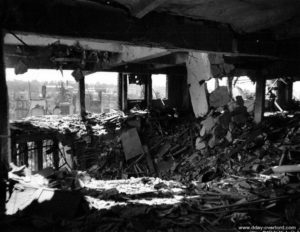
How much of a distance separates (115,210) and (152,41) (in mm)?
2519

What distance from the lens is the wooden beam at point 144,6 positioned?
9.98 ft

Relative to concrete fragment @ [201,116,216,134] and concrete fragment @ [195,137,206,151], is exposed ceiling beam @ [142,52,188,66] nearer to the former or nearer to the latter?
concrete fragment @ [201,116,216,134]

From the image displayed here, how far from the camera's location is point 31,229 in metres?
2.85

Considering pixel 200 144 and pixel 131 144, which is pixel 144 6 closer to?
pixel 200 144

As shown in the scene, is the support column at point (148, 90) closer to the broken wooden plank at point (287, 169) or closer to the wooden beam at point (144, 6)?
the broken wooden plank at point (287, 169)

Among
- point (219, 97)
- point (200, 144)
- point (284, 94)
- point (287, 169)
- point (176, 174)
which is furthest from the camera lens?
point (284, 94)

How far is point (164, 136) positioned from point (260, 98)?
4.14 metres

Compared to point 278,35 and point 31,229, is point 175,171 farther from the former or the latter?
point 31,229

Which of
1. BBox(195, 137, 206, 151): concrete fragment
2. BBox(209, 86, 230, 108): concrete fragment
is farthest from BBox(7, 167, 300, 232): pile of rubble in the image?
BBox(209, 86, 230, 108): concrete fragment

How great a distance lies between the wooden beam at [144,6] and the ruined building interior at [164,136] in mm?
28

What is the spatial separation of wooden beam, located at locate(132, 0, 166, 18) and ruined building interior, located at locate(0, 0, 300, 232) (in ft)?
0.09

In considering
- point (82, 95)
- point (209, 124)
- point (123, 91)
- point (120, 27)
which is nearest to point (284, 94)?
point (209, 124)

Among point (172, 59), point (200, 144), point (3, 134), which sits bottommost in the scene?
point (200, 144)

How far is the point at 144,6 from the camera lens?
322cm
